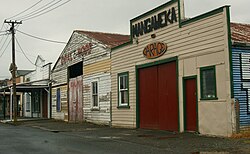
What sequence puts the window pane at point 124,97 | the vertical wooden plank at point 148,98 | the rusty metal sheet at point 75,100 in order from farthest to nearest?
the rusty metal sheet at point 75,100, the window pane at point 124,97, the vertical wooden plank at point 148,98

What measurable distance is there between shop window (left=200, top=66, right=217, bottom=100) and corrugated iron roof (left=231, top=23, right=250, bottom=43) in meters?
1.39

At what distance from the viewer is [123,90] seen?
70.1 feet

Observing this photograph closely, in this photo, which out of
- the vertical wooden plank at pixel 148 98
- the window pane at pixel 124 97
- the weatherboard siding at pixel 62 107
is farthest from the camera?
the weatherboard siding at pixel 62 107

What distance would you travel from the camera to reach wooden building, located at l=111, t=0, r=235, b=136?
46.9 ft

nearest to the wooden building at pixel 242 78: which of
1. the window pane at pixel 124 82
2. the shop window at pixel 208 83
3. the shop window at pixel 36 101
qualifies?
the shop window at pixel 208 83

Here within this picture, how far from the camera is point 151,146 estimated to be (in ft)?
41.8

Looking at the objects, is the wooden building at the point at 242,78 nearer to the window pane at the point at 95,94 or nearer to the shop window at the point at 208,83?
the shop window at the point at 208,83

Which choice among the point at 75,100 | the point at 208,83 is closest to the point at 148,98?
the point at 208,83

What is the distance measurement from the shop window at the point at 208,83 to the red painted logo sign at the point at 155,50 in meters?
2.79

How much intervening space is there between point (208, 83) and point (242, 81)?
1.35 m

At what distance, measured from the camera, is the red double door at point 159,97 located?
17.1m

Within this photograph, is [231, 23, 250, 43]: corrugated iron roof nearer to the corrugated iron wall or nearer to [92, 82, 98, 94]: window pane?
the corrugated iron wall

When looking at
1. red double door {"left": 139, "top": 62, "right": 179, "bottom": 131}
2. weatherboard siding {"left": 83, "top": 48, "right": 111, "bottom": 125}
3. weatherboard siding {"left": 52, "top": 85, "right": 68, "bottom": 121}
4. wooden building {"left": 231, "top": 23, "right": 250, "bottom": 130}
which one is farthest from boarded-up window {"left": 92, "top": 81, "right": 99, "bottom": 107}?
wooden building {"left": 231, "top": 23, "right": 250, "bottom": 130}

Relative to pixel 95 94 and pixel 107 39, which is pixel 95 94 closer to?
pixel 95 94
